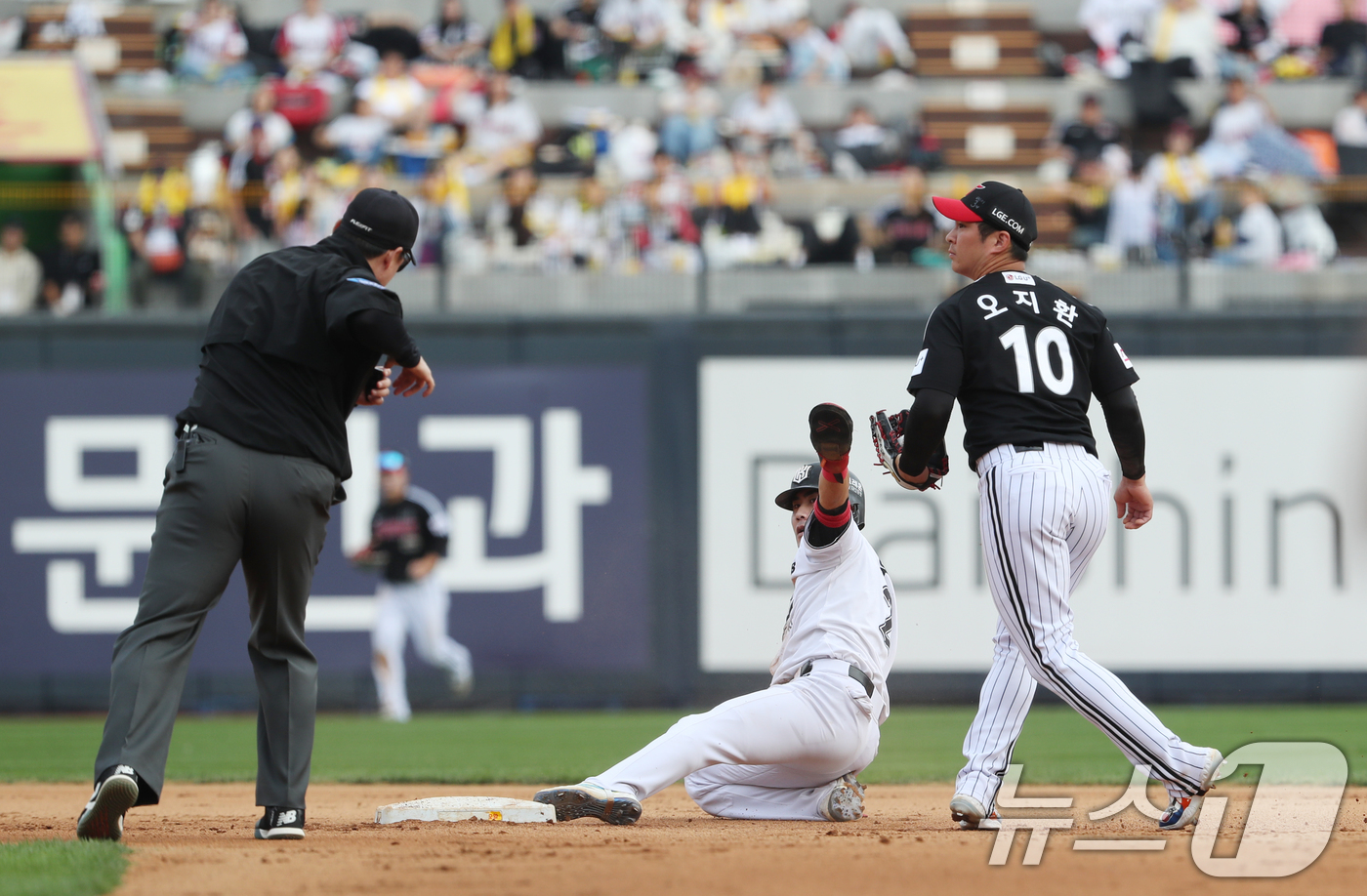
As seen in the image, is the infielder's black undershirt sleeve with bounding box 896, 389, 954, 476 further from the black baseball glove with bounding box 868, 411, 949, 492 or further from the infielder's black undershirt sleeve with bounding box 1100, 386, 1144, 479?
the infielder's black undershirt sleeve with bounding box 1100, 386, 1144, 479

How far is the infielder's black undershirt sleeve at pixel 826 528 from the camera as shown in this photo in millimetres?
5242

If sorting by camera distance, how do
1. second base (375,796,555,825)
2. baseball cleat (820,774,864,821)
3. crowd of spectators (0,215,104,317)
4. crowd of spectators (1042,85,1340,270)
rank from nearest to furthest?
second base (375,796,555,825) → baseball cleat (820,774,864,821) → crowd of spectators (0,215,104,317) → crowd of spectators (1042,85,1340,270)

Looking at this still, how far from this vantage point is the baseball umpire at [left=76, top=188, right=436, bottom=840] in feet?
15.4

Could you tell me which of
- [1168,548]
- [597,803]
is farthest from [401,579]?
[597,803]

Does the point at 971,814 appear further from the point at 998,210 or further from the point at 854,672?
the point at 998,210

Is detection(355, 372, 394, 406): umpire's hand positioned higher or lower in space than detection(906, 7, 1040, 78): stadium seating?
lower

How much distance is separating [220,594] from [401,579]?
272 inches

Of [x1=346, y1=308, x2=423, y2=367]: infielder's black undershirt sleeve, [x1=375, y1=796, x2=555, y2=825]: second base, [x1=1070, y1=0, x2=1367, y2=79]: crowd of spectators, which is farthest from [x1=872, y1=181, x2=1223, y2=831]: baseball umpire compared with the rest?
[x1=1070, y1=0, x2=1367, y2=79]: crowd of spectators

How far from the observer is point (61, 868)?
4172 mm

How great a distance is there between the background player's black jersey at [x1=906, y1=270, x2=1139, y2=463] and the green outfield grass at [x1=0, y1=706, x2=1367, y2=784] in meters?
2.77

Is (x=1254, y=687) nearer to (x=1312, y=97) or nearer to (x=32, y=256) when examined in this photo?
(x=1312, y=97)

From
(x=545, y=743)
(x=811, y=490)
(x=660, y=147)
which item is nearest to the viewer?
(x=811, y=490)

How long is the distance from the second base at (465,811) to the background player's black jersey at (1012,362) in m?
1.89

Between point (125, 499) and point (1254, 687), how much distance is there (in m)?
8.25
